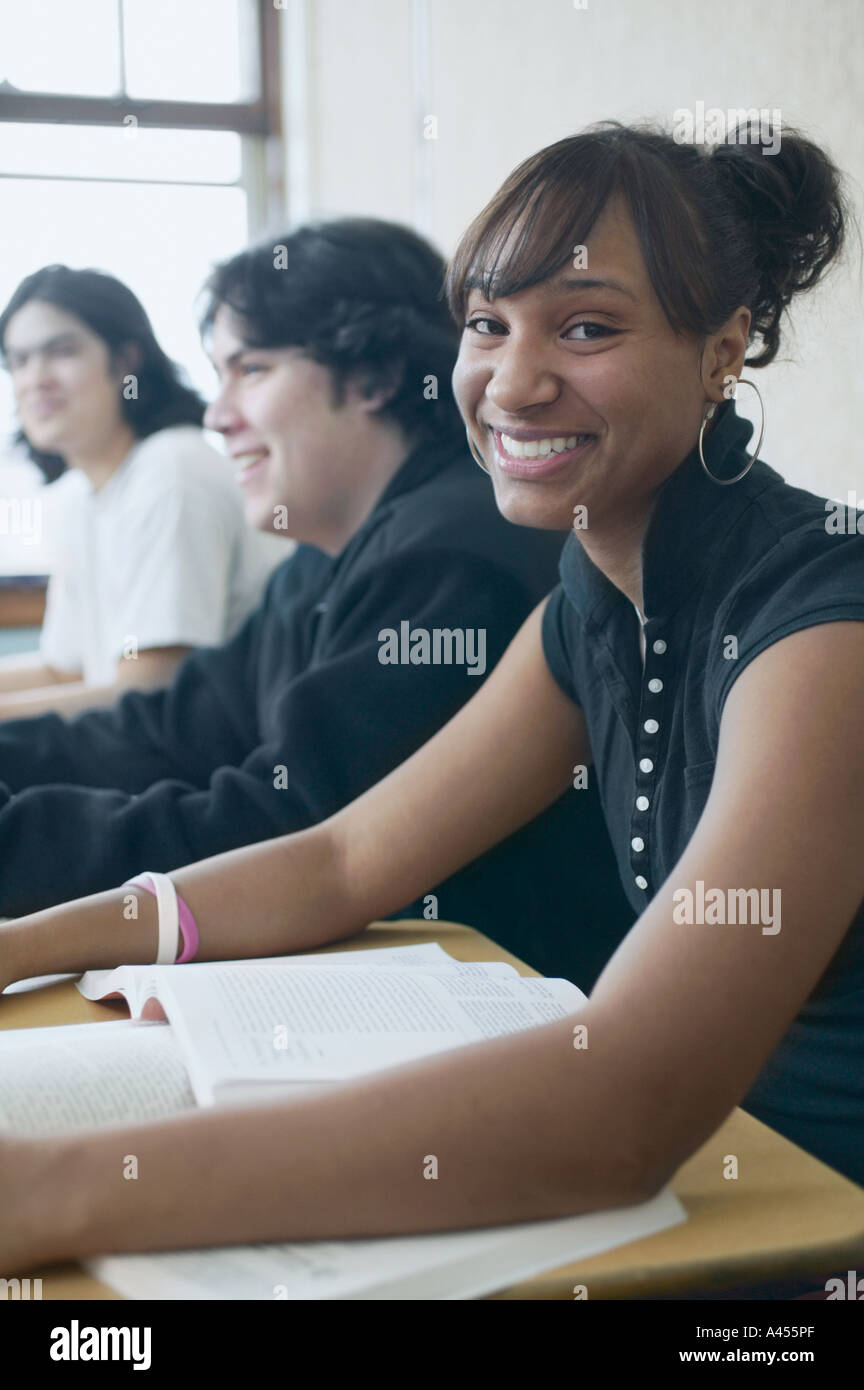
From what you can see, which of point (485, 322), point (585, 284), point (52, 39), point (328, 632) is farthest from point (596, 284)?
point (52, 39)

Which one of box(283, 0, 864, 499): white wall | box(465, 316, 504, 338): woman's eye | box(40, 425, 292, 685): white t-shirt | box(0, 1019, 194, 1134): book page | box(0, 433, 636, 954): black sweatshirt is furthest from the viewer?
box(40, 425, 292, 685): white t-shirt

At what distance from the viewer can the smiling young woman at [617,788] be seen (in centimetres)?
60

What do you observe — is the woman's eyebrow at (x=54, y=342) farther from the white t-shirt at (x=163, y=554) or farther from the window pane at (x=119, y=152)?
the window pane at (x=119, y=152)

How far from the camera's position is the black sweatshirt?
1.17 meters

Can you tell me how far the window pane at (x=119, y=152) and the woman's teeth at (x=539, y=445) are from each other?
2.90 m

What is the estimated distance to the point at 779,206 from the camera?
0.94 metres

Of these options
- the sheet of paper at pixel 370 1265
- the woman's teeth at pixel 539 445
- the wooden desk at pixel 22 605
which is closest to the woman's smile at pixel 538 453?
the woman's teeth at pixel 539 445

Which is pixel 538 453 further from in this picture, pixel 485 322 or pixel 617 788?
pixel 617 788

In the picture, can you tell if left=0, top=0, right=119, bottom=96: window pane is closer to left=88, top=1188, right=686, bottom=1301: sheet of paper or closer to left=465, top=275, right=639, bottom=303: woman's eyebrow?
left=465, top=275, right=639, bottom=303: woman's eyebrow

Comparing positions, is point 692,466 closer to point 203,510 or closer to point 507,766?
point 507,766

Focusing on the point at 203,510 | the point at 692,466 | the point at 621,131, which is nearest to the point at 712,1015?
the point at 692,466

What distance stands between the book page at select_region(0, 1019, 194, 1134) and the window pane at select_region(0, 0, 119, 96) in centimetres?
331

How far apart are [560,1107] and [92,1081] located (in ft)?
0.81

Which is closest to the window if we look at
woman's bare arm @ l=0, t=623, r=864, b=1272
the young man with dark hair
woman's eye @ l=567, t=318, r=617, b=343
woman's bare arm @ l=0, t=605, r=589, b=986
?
the young man with dark hair
